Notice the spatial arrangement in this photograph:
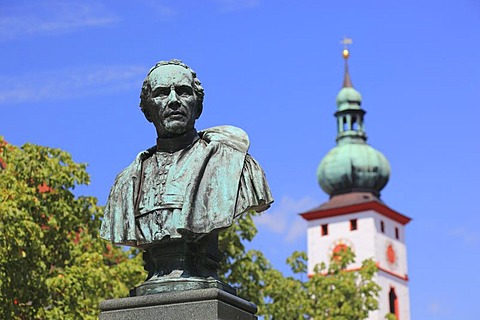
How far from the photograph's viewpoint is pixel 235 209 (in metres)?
8.12

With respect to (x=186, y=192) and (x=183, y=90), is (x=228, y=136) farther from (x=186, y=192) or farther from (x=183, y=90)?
(x=186, y=192)

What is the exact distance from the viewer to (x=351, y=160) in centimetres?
7850

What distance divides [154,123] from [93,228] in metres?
12.9

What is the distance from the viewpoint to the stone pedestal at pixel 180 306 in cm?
764

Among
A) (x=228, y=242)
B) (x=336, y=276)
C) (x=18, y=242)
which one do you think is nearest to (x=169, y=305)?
(x=18, y=242)

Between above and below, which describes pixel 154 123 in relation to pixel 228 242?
below

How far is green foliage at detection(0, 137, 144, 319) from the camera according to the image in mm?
18297

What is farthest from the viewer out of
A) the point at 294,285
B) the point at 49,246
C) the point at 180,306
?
the point at 294,285

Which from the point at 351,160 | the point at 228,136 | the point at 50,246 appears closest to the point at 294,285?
the point at 50,246

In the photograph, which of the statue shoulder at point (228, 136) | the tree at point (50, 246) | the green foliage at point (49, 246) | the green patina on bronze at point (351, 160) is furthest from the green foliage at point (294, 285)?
the green patina on bronze at point (351, 160)

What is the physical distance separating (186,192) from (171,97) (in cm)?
78

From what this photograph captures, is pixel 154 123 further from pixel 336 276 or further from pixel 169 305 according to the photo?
pixel 336 276

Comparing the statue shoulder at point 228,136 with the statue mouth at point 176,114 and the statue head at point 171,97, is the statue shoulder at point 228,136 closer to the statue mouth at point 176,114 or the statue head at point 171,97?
the statue head at point 171,97

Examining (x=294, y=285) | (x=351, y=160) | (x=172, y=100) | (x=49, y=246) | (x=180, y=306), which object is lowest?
(x=180, y=306)
